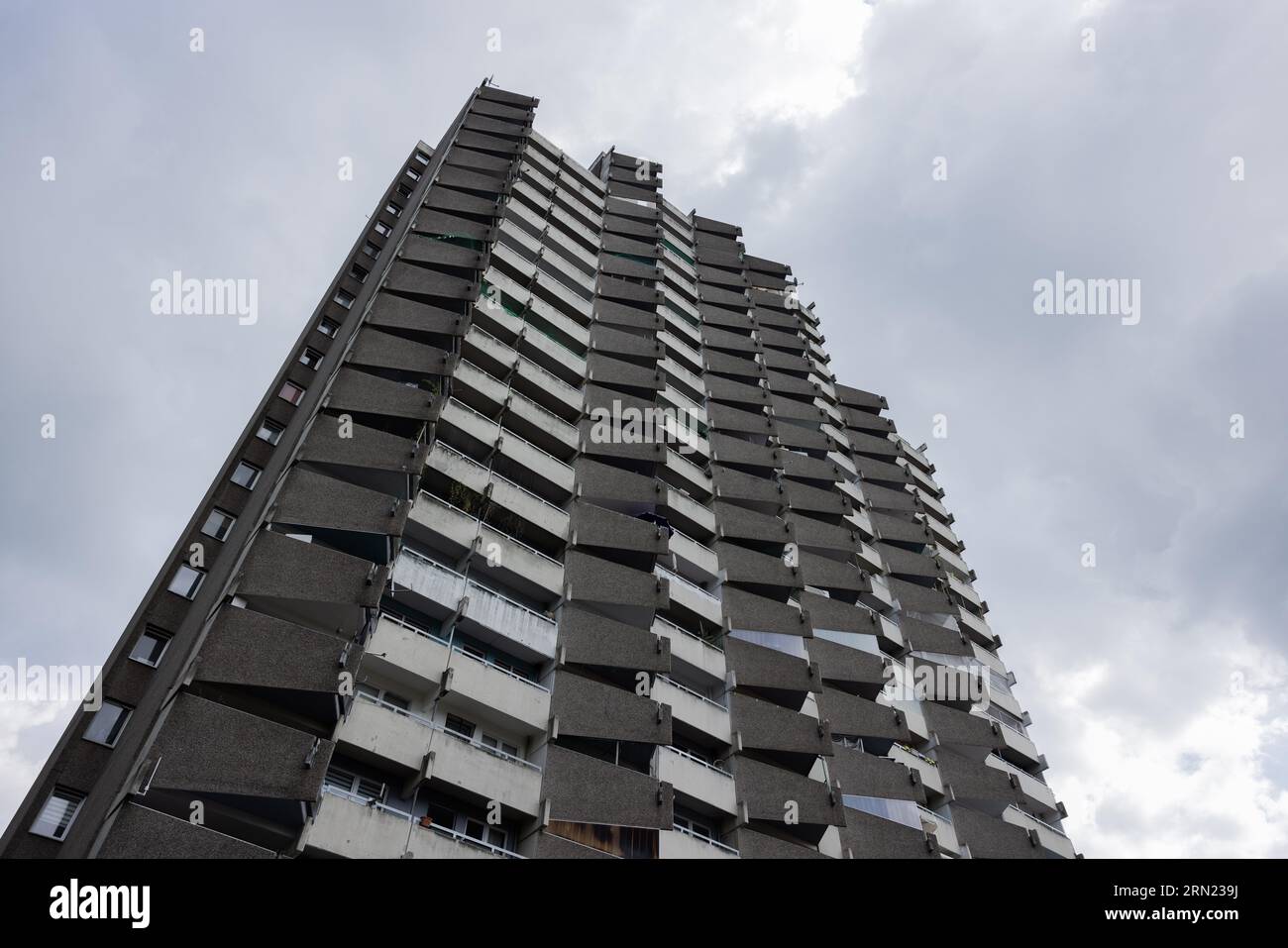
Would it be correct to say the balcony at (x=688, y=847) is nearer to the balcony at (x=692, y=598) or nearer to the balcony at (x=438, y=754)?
the balcony at (x=438, y=754)

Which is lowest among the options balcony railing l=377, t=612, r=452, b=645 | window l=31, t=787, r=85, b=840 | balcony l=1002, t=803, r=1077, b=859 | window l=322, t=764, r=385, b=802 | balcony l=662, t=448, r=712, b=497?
balcony l=1002, t=803, r=1077, b=859

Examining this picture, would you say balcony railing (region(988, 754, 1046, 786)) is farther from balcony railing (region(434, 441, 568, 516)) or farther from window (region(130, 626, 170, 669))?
window (region(130, 626, 170, 669))

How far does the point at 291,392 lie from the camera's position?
3092 cm

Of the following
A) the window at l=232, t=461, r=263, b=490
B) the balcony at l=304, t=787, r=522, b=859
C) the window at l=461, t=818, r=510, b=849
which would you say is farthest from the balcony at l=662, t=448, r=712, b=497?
the balcony at l=304, t=787, r=522, b=859

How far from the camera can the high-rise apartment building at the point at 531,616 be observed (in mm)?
17578

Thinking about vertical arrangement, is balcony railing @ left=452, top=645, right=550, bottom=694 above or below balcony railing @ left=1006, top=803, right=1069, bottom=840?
above

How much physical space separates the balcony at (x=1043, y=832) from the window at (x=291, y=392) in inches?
1125

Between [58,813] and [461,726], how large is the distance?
8275mm

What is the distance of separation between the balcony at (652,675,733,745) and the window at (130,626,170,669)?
1254 cm

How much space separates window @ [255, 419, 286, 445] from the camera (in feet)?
94.5
